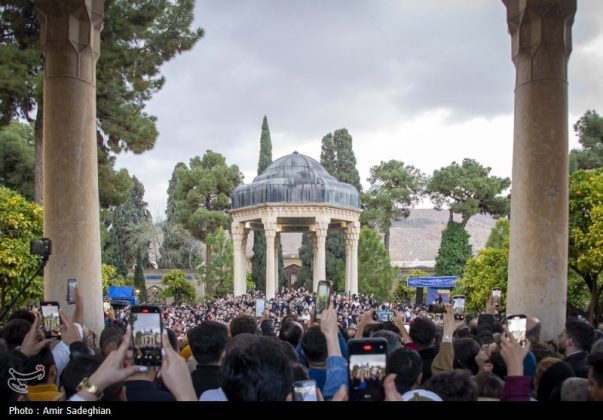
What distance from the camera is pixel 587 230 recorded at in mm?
23594

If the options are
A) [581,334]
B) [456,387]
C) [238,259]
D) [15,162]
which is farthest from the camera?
[238,259]

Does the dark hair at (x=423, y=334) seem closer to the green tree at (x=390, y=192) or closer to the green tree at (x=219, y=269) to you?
the green tree at (x=219, y=269)

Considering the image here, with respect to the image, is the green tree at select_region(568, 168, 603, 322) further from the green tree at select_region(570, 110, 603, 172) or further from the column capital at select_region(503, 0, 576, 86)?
the green tree at select_region(570, 110, 603, 172)

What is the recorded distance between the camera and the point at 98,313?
10.9m

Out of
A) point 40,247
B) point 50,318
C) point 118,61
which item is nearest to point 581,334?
point 50,318

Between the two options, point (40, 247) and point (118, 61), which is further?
point (118, 61)

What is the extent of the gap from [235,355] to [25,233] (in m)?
22.0

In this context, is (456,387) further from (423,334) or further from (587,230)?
(587,230)

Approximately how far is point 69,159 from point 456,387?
26.6 feet

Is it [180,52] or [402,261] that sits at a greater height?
[180,52]

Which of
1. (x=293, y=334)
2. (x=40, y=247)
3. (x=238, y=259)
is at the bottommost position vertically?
(x=238, y=259)

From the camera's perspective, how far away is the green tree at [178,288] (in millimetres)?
59438

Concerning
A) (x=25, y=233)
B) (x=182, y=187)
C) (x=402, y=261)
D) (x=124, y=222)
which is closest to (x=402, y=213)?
(x=402, y=261)

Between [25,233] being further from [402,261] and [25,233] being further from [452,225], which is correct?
[402,261]
